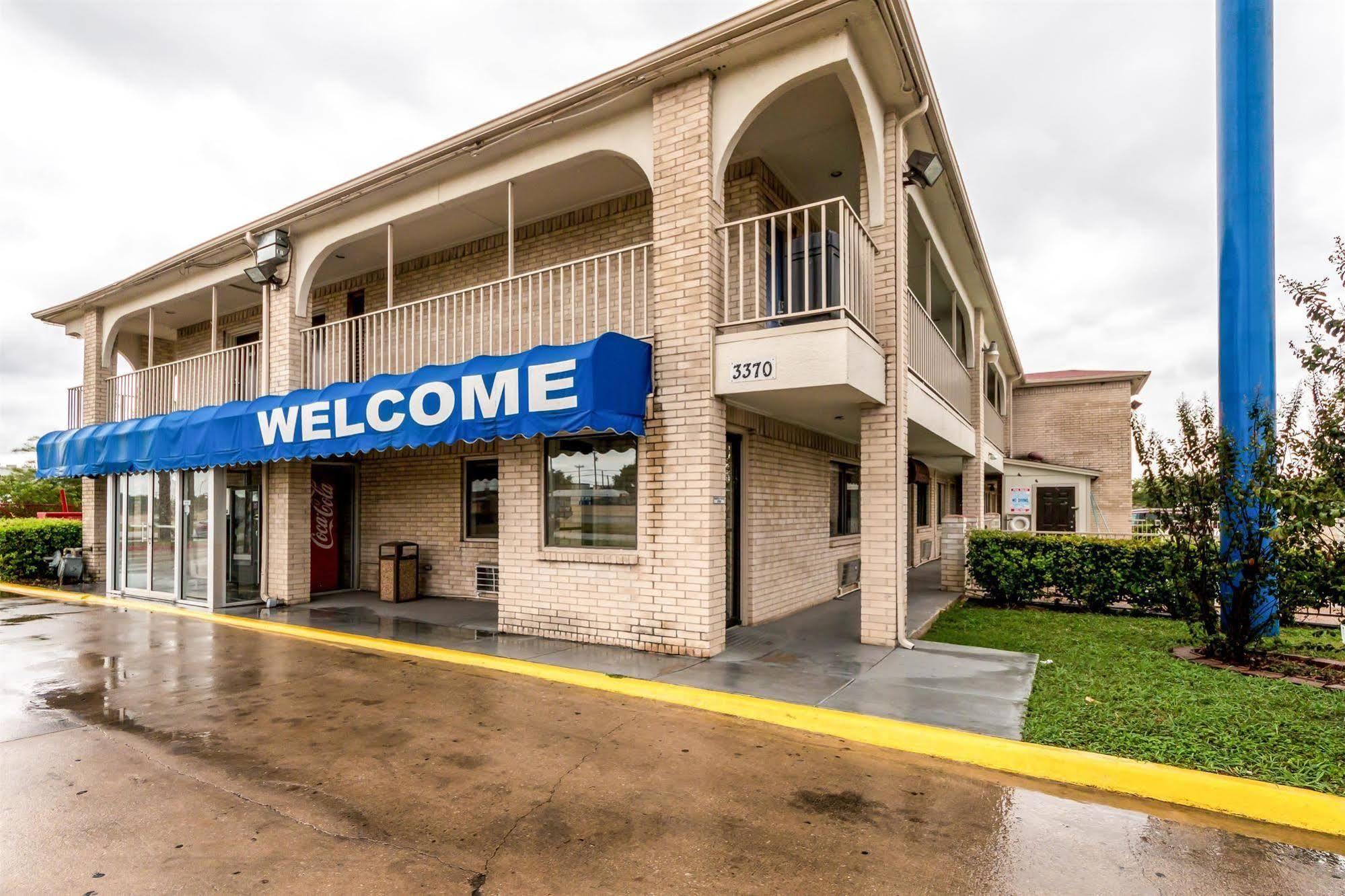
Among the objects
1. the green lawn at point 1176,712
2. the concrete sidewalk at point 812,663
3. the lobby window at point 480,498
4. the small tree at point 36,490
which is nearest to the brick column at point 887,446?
the concrete sidewalk at point 812,663

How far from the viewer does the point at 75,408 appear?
15.8 metres

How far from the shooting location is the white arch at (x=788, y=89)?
23.1ft

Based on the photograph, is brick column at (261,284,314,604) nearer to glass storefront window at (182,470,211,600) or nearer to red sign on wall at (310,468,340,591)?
red sign on wall at (310,468,340,591)

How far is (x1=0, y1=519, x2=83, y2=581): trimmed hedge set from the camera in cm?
1538

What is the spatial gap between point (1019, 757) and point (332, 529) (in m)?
12.1

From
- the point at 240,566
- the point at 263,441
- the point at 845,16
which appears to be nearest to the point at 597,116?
the point at 845,16

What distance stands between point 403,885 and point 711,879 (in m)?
1.46

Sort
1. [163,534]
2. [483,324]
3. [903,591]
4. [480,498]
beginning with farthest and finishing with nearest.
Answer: [163,534]
[480,498]
[483,324]
[903,591]

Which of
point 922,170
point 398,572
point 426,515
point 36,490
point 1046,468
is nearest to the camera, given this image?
point 922,170

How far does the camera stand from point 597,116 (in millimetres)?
8438

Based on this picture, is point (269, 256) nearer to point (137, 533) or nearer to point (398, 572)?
point (398, 572)

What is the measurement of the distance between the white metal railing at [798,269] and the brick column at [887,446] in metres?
0.20

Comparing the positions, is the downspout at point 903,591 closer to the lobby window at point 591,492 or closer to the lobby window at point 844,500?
the lobby window at point 591,492

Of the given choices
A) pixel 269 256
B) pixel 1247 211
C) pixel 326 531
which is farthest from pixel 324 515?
pixel 1247 211
